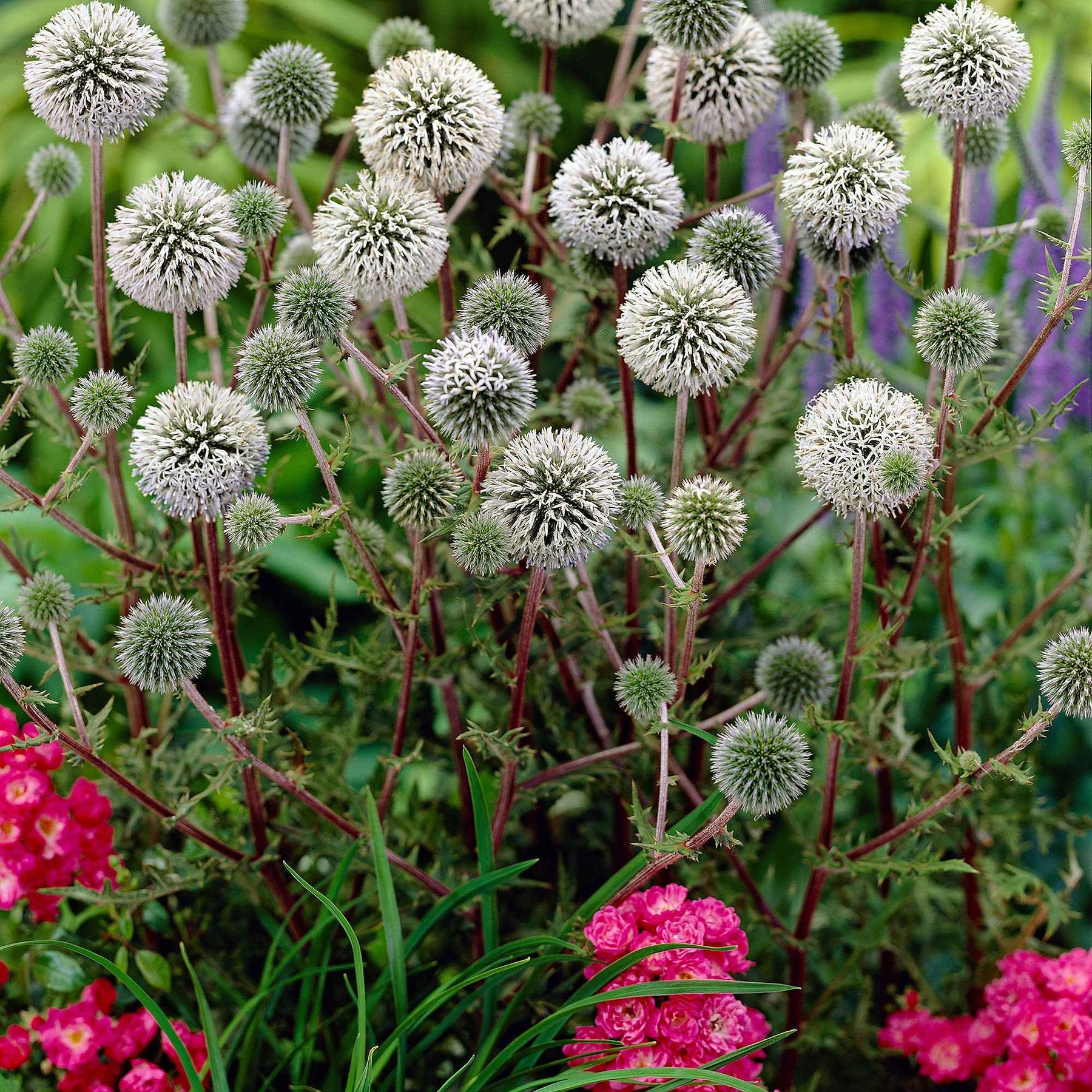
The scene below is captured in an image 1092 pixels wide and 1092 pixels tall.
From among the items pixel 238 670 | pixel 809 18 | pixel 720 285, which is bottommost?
pixel 238 670

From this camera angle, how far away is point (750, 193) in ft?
3.65

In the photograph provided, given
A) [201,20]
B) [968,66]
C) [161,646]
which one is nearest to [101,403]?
[161,646]

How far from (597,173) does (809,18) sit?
357 millimetres

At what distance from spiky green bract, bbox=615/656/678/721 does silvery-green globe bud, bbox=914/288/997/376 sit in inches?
13.5

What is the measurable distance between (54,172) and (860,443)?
890 millimetres

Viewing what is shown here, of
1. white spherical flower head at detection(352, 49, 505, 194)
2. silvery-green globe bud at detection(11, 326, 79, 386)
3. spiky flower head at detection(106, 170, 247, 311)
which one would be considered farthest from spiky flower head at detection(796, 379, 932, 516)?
silvery-green globe bud at detection(11, 326, 79, 386)

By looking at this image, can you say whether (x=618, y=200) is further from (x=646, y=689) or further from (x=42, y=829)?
(x=42, y=829)

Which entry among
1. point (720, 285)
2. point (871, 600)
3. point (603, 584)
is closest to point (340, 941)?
point (603, 584)

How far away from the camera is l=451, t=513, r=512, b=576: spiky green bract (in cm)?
89

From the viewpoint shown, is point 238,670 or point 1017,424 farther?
point 238,670

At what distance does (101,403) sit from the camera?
936mm

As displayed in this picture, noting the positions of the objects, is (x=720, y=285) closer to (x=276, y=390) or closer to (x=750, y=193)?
(x=750, y=193)

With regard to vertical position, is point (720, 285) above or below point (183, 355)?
above

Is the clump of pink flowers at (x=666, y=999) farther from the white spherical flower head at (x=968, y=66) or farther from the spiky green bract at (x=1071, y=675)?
the white spherical flower head at (x=968, y=66)
